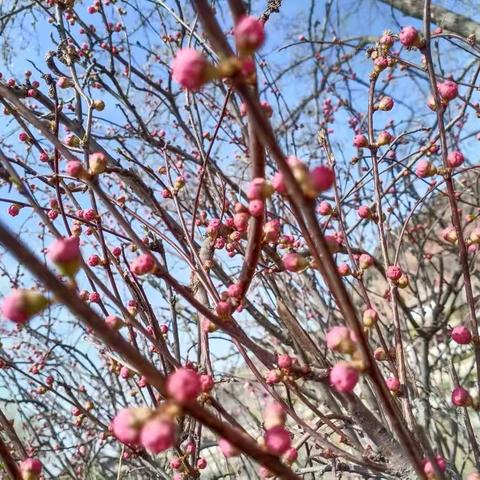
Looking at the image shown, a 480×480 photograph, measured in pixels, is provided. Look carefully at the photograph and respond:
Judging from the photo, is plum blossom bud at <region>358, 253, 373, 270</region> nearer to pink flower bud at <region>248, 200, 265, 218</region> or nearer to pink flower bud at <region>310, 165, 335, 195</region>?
pink flower bud at <region>248, 200, 265, 218</region>

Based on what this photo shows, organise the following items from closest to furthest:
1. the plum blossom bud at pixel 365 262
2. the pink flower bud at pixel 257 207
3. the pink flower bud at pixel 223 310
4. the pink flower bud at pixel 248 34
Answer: the pink flower bud at pixel 248 34 → the pink flower bud at pixel 257 207 → the pink flower bud at pixel 223 310 → the plum blossom bud at pixel 365 262

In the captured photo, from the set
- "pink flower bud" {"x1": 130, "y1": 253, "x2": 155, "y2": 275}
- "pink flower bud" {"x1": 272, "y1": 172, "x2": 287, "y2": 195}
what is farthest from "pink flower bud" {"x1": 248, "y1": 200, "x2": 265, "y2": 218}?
"pink flower bud" {"x1": 130, "y1": 253, "x2": 155, "y2": 275}

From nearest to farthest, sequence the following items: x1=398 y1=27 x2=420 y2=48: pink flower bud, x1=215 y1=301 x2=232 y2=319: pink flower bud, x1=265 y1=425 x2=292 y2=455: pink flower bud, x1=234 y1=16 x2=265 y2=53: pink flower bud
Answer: x1=234 y1=16 x2=265 y2=53: pink flower bud
x1=265 y1=425 x2=292 y2=455: pink flower bud
x1=215 y1=301 x2=232 y2=319: pink flower bud
x1=398 y1=27 x2=420 y2=48: pink flower bud

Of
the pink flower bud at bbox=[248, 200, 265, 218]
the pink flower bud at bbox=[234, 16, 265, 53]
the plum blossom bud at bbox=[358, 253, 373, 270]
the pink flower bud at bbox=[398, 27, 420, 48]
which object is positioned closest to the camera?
the pink flower bud at bbox=[234, 16, 265, 53]

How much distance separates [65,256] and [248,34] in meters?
0.33

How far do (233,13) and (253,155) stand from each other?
0.74 feet

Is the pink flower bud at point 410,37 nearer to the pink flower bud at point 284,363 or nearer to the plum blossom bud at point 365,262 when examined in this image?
the plum blossom bud at point 365,262

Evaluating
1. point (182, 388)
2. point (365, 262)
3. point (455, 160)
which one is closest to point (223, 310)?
point (182, 388)

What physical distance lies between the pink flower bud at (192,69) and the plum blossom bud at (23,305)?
316 mm

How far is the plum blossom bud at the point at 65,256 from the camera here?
64 cm

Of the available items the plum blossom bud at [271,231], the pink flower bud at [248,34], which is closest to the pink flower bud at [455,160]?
the plum blossom bud at [271,231]

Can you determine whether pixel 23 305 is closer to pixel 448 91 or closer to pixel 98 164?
pixel 98 164

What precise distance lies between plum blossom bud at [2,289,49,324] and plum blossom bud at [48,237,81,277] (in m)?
0.05

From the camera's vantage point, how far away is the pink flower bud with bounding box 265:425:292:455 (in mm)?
696
